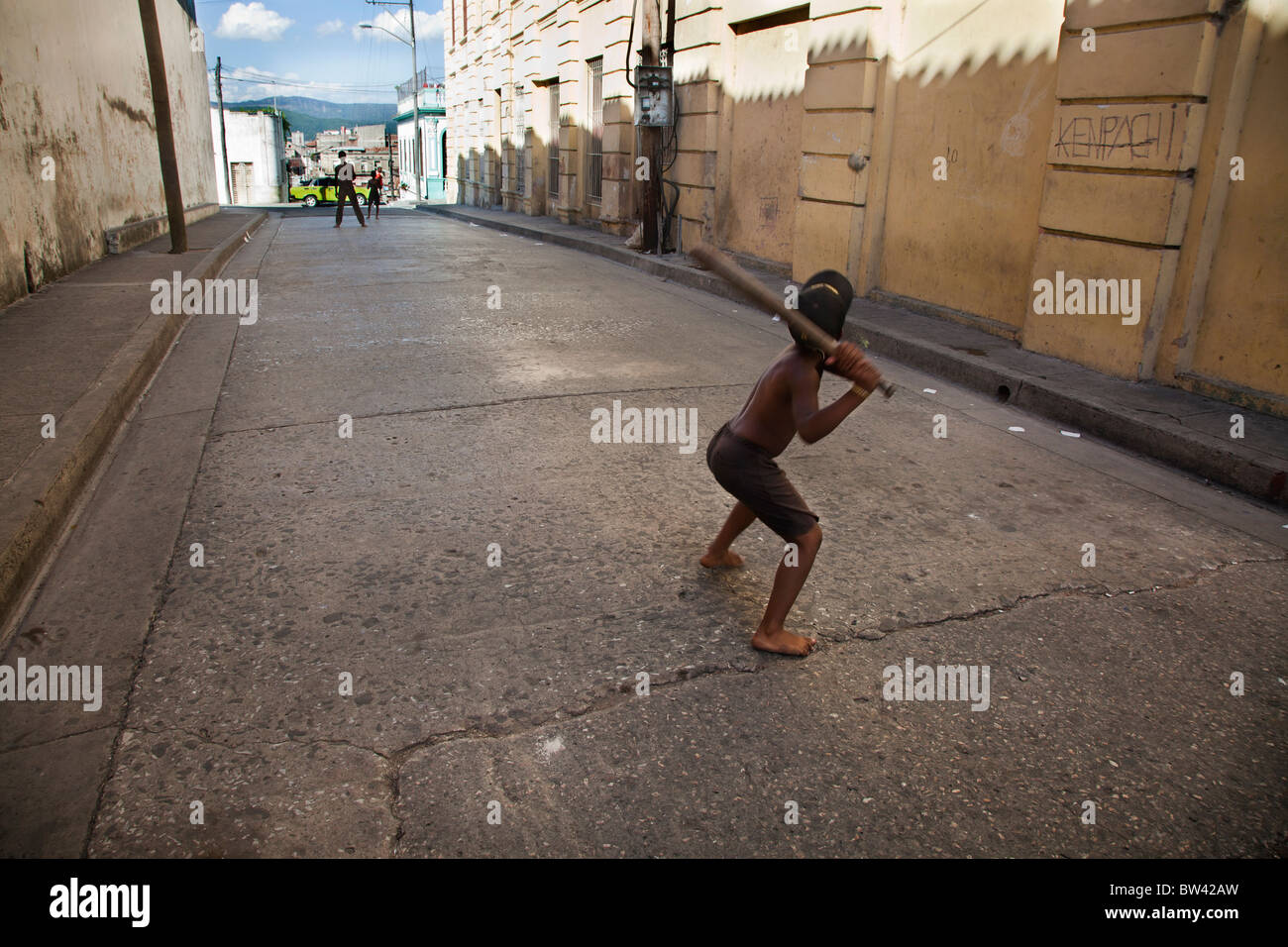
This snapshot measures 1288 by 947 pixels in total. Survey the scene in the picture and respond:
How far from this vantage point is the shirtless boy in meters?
2.69

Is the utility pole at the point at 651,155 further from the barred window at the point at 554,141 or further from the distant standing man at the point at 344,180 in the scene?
the distant standing man at the point at 344,180

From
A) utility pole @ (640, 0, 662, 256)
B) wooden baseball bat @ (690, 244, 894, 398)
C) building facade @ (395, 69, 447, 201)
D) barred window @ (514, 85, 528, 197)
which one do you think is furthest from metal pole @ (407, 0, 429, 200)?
wooden baseball bat @ (690, 244, 894, 398)

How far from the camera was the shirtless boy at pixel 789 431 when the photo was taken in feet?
8.84

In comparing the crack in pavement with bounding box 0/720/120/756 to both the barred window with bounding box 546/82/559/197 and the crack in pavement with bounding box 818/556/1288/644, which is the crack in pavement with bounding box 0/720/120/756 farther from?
the barred window with bounding box 546/82/559/197

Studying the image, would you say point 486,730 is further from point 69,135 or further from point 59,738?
point 69,135

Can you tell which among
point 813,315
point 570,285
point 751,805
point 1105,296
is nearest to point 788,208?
point 570,285

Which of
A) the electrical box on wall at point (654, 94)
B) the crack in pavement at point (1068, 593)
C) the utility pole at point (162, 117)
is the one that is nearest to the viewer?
the crack in pavement at point (1068, 593)

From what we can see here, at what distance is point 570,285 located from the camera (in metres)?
11.0

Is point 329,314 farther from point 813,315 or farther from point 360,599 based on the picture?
point 813,315

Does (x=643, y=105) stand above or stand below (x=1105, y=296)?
above

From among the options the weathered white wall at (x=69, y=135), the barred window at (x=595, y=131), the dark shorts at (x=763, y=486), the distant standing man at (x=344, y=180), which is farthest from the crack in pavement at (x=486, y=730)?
the distant standing man at (x=344, y=180)

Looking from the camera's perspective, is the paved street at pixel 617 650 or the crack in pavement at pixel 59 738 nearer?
the paved street at pixel 617 650

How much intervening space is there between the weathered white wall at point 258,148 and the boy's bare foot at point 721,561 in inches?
2210
